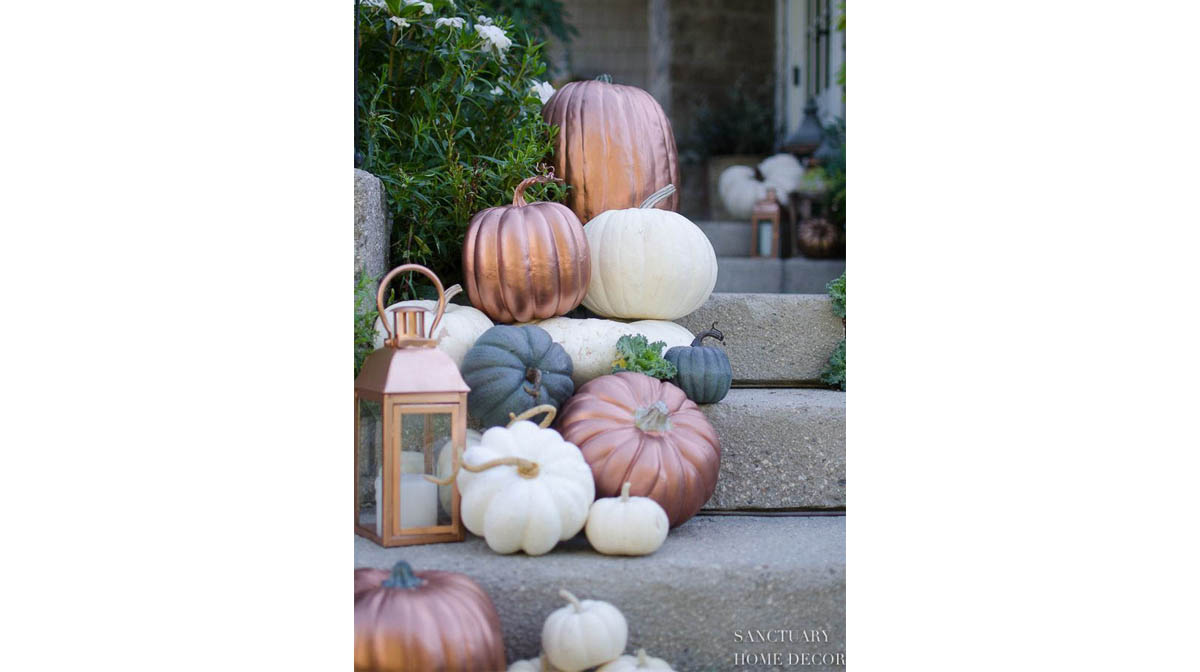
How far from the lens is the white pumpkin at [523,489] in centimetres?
164

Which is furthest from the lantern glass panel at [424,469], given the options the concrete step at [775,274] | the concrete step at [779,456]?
the concrete step at [775,274]

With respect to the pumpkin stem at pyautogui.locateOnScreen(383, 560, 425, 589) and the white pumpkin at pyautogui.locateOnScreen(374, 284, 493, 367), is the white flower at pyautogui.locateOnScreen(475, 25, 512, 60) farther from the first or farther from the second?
the pumpkin stem at pyautogui.locateOnScreen(383, 560, 425, 589)

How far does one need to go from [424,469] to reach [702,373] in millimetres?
624

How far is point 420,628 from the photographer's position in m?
1.44

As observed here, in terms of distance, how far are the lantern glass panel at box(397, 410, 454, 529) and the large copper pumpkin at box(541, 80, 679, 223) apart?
0.95 m

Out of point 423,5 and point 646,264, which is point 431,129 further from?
point 646,264

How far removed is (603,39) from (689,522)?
4638mm

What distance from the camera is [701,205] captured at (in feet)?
15.8

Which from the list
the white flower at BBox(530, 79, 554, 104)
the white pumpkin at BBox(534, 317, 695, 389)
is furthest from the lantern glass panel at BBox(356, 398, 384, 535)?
the white flower at BBox(530, 79, 554, 104)

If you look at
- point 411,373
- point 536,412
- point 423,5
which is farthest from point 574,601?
point 423,5

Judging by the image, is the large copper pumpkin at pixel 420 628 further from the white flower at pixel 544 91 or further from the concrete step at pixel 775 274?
the concrete step at pixel 775 274

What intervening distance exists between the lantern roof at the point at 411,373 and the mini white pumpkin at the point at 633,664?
20.3 inches
